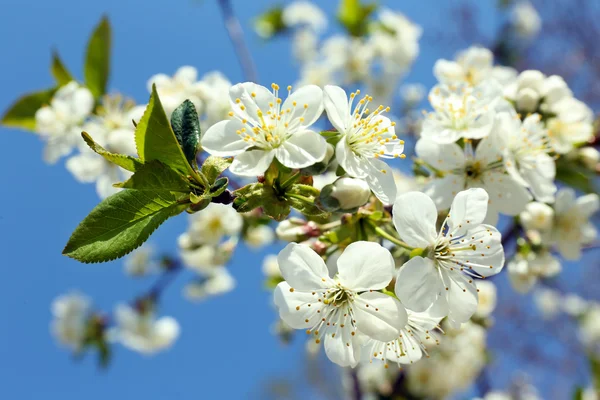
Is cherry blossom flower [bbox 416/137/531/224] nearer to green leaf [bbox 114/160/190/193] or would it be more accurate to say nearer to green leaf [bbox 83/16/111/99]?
green leaf [bbox 114/160/190/193]

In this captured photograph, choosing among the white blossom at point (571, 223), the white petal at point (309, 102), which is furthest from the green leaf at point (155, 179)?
the white blossom at point (571, 223)

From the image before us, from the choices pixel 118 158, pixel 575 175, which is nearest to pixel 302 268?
pixel 118 158

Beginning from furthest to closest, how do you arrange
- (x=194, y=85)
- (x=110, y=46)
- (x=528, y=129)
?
1. (x=110, y=46)
2. (x=194, y=85)
3. (x=528, y=129)

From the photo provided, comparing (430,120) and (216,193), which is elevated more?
(216,193)

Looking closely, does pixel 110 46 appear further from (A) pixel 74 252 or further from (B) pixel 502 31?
(B) pixel 502 31

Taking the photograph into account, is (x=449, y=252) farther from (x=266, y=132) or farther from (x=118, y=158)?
(x=118, y=158)

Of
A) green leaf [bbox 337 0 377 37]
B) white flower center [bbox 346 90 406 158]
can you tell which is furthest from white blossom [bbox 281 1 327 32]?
white flower center [bbox 346 90 406 158]

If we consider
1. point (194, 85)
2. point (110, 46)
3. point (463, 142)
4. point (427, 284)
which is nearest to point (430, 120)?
point (463, 142)
